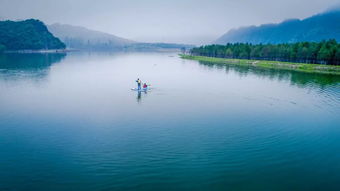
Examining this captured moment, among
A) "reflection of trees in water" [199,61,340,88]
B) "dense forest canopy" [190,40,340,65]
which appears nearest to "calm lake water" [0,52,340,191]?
"reflection of trees in water" [199,61,340,88]

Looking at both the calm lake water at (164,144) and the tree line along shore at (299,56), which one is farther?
the tree line along shore at (299,56)

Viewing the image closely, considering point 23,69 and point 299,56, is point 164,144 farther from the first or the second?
point 299,56

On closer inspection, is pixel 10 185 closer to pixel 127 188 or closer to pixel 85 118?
pixel 127 188

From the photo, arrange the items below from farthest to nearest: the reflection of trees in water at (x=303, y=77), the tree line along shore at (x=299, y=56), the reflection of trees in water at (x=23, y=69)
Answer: the tree line along shore at (x=299, y=56), the reflection of trees in water at (x=303, y=77), the reflection of trees in water at (x=23, y=69)

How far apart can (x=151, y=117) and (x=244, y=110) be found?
14.8m

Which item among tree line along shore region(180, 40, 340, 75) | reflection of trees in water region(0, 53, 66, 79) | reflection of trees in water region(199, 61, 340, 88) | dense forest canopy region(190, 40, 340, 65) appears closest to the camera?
reflection of trees in water region(0, 53, 66, 79)

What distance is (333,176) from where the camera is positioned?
17.6 meters

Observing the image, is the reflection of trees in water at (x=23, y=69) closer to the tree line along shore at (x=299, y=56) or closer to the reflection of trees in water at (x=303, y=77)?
the reflection of trees in water at (x=303, y=77)

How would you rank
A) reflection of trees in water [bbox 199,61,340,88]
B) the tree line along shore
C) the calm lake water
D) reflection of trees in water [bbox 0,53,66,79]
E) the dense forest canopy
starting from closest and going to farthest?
the calm lake water, reflection of trees in water [bbox 0,53,66,79], reflection of trees in water [bbox 199,61,340,88], the tree line along shore, the dense forest canopy

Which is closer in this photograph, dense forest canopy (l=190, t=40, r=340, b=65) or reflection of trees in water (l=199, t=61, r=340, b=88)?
reflection of trees in water (l=199, t=61, r=340, b=88)

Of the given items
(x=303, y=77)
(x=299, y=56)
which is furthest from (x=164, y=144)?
(x=299, y=56)

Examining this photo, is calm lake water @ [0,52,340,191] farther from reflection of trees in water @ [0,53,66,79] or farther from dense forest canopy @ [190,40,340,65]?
dense forest canopy @ [190,40,340,65]

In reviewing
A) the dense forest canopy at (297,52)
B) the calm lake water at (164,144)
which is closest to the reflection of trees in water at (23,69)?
the calm lake water at (164,144)

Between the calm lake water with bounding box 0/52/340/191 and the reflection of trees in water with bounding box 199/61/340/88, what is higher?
the reflection of trees in water with bounding box 199/61/340/88
